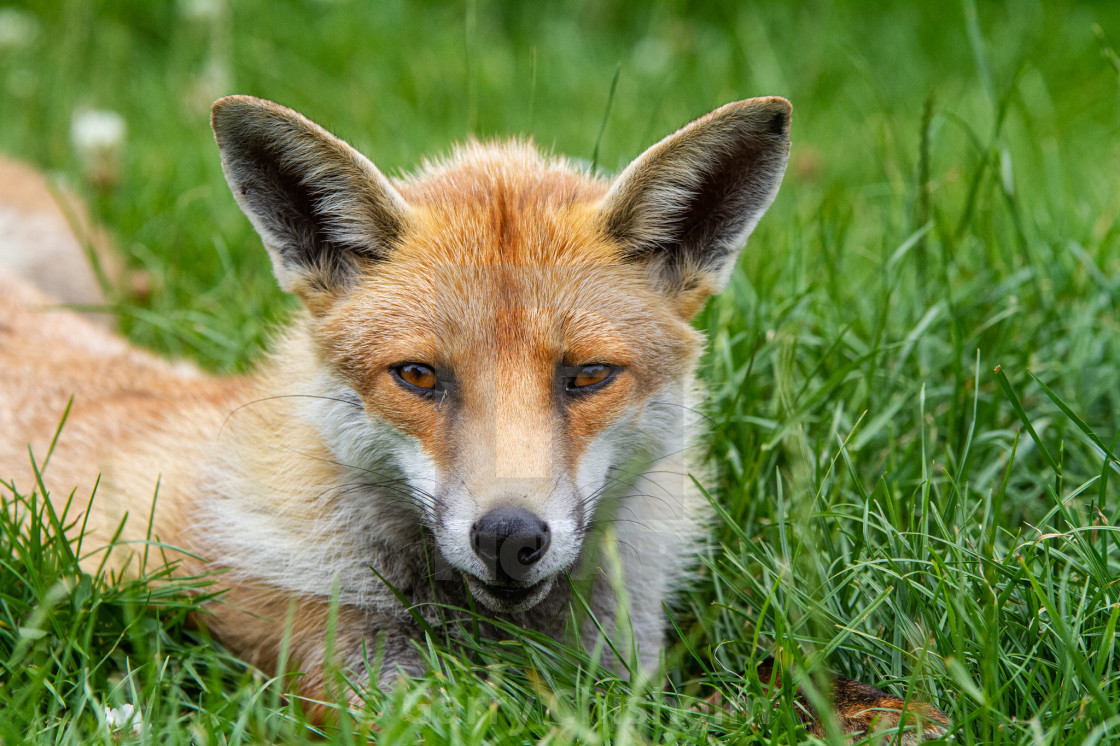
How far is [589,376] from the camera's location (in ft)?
9.39

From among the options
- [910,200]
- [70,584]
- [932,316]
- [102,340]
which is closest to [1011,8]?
[910,200]

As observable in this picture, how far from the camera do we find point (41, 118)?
7.23 meters

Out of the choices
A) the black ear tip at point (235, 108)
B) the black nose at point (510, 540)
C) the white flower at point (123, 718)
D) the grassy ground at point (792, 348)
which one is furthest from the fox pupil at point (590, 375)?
the white flower at point (123, 718)

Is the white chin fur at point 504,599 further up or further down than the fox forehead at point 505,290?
further down

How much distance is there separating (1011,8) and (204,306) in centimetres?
747

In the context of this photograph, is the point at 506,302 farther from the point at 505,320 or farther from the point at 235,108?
the point at 235,108

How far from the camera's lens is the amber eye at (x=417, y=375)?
2.82 metres

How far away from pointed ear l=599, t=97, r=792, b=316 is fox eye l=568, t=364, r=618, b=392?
0.48m

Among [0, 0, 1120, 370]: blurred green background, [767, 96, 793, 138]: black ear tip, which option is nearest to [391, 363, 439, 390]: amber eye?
[767, 96, 793, 138]: black ear tip

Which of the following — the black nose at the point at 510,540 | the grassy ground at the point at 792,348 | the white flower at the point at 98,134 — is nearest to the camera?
the black nose at the point at 510,540

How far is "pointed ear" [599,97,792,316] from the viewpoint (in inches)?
117

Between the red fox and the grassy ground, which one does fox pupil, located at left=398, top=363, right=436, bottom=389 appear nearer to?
the red fox

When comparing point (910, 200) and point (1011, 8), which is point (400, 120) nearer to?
point (910, 200)

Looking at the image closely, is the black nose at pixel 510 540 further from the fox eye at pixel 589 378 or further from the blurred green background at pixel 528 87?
the blurred green background at pixel 528 87
